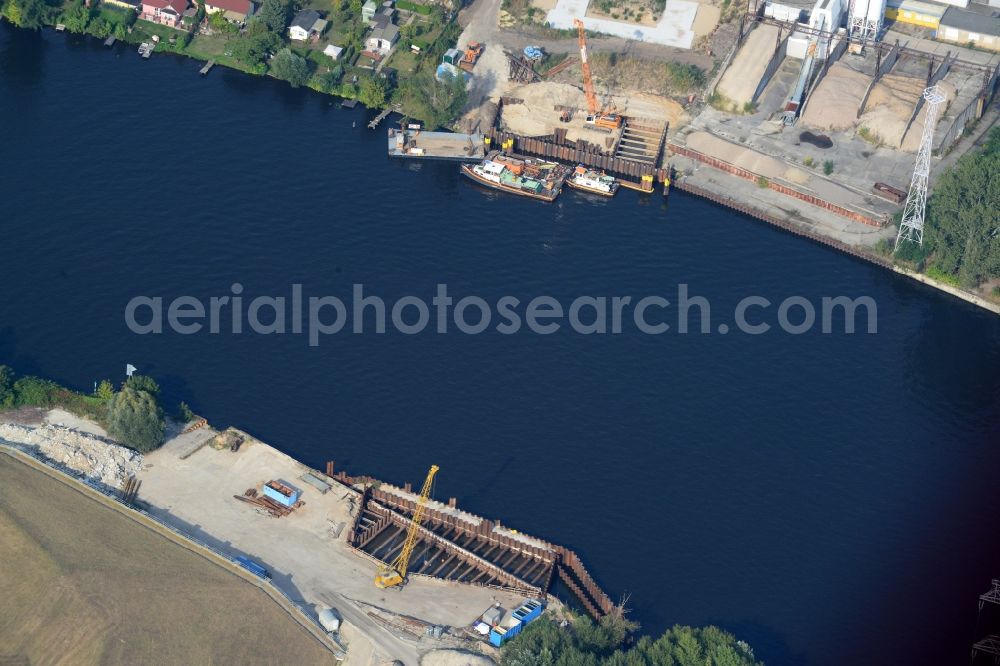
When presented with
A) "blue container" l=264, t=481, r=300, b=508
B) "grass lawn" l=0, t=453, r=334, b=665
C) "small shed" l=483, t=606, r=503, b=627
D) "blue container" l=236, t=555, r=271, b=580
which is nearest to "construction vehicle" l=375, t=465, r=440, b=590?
"small shed" l=483, t=606, r=503, b=627

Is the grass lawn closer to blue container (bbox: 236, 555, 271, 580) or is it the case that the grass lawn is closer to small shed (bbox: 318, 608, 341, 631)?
blue container (bbox: 236, 555, 271, 580)

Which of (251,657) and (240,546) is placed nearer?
(251,657)

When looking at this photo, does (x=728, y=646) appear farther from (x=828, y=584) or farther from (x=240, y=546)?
(x=240, y=546)

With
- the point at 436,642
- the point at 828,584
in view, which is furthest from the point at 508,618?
the point at 828,584

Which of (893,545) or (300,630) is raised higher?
(893,545)

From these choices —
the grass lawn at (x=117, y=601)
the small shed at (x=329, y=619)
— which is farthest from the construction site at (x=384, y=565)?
the grass lawn at (x=117, y=601)

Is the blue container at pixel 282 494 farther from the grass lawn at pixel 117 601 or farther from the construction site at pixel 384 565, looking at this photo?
the grass lawn at pixel 117 601
